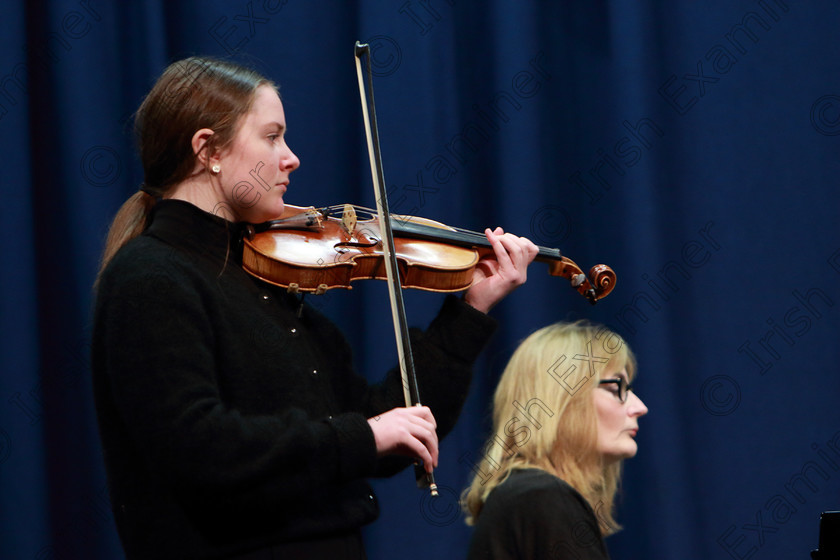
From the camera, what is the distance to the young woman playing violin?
3.47ft

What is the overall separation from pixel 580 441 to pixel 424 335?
1.23 ft

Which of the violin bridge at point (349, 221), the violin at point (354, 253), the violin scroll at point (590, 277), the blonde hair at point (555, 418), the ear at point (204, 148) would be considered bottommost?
the blonde hair at point (555, 418)

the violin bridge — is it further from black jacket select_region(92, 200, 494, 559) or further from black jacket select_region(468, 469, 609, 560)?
black jacket select_region(468, 469, 609, 560)

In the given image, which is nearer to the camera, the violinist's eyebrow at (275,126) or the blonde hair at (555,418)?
the violinist's eyebrow at (275,126)

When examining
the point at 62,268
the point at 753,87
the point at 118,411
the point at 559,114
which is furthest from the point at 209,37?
the point at 753,87

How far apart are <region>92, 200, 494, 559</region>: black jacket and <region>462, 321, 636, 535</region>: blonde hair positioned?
411mm

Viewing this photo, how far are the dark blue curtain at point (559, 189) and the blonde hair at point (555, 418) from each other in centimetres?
57

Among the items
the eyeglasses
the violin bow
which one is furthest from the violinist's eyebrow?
the eyeglasses

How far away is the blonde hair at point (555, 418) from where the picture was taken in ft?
5.23

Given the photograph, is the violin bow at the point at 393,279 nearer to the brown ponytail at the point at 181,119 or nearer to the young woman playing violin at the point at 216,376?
the young woman playing violin at the point at 216,376

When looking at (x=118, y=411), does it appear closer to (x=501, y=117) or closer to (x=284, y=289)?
(x=284, y=289)

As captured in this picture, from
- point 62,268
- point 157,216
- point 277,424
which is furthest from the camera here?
point 62,268

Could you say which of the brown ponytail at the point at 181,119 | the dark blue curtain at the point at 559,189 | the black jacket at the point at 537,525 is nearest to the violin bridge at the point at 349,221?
the brown ponytail at the point at 181,119

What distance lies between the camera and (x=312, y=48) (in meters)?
2.23
